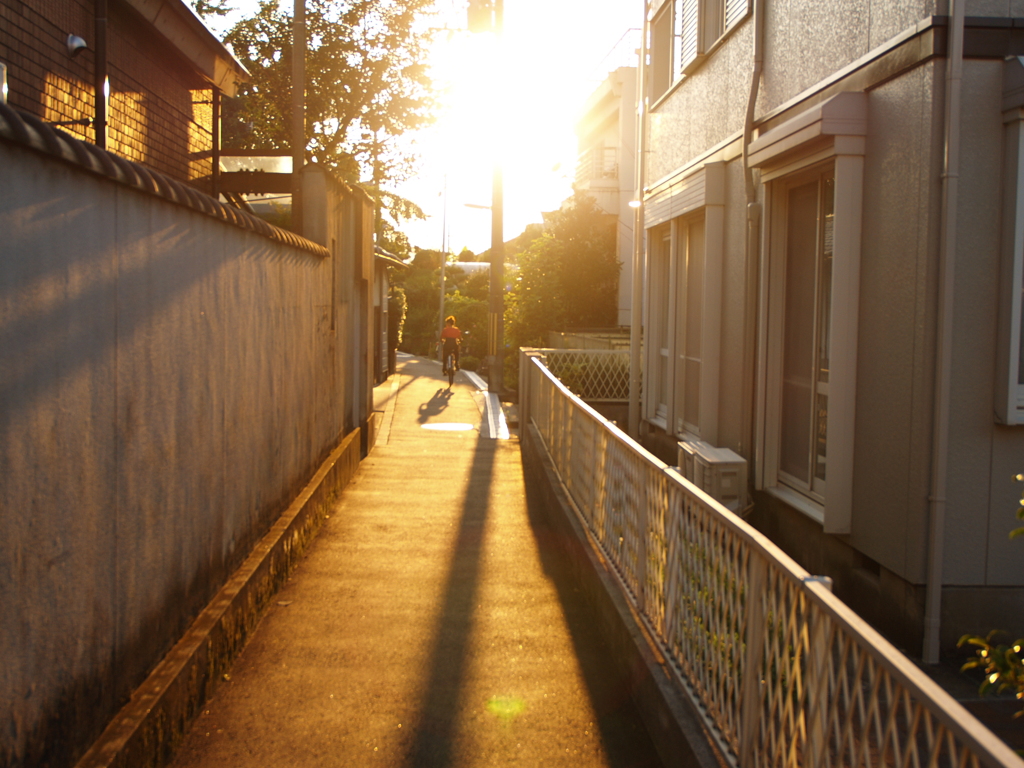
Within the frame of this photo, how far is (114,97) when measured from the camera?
31.0 ft

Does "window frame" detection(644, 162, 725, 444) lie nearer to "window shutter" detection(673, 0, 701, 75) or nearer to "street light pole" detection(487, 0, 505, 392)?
"window shutter" detection(673, 0, 701, 75)

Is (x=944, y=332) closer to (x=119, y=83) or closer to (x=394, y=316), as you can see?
(x=119, y=83)

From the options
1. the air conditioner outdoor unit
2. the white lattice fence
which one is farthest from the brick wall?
the white lattice fence

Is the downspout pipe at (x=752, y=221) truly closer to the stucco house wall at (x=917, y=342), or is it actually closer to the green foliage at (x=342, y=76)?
the stucco house wall at (x=917, y=342)

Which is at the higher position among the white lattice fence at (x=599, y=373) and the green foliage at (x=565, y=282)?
the green foliage at (x=565, y=282)

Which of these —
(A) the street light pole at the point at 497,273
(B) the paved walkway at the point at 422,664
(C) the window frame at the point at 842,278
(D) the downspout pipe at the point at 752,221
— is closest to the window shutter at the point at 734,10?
(D) the downspout pipe at the point at 752,221

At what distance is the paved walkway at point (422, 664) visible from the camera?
4066mm

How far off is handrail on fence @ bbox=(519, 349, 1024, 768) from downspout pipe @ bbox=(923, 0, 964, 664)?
59cm

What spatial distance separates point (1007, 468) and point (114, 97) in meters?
8.39

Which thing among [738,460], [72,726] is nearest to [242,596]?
[72,726]

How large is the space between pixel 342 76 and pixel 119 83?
1468 centimetres

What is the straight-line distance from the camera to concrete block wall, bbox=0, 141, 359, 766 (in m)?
2.72

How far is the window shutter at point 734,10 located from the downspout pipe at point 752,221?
50 centimetres

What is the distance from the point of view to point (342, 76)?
23641 millimetres
